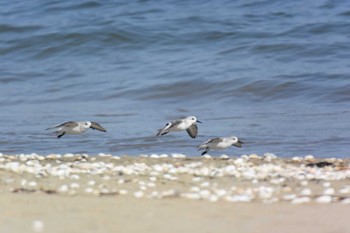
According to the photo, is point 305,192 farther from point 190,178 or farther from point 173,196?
point 190,178

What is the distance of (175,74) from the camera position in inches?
526

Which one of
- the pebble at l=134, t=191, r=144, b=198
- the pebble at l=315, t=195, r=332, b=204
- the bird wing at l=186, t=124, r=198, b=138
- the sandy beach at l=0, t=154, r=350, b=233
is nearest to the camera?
the sandy beach at l=0, t=154, r=350, b=233

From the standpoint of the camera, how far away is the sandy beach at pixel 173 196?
461 centimetres

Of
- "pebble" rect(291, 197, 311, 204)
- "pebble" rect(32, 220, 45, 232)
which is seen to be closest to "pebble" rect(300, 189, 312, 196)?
"pebble" rect(291, 197, 311, 204)

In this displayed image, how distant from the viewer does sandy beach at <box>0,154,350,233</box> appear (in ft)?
15.1

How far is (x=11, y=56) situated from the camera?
655 inches

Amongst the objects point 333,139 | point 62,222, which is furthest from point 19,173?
point 333,139

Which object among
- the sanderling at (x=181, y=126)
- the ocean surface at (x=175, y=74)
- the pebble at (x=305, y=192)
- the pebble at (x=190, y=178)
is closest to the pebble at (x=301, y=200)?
the pebble at (x=190, y=178)

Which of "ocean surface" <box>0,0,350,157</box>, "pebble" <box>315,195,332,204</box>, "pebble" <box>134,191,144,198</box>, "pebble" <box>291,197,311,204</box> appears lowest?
"ocean surface" <box>0,0,350,157</box>

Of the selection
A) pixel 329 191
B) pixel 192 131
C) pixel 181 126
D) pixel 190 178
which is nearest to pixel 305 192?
pixel 329 191

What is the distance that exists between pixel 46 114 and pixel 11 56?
568 centimetres

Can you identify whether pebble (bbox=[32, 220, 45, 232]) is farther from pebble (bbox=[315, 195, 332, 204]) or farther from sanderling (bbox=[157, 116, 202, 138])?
sanderling (bbox=[157, 116, 202, 138])

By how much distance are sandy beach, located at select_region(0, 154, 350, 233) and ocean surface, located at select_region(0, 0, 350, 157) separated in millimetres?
2106

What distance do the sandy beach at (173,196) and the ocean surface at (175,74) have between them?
2106 millimetres
